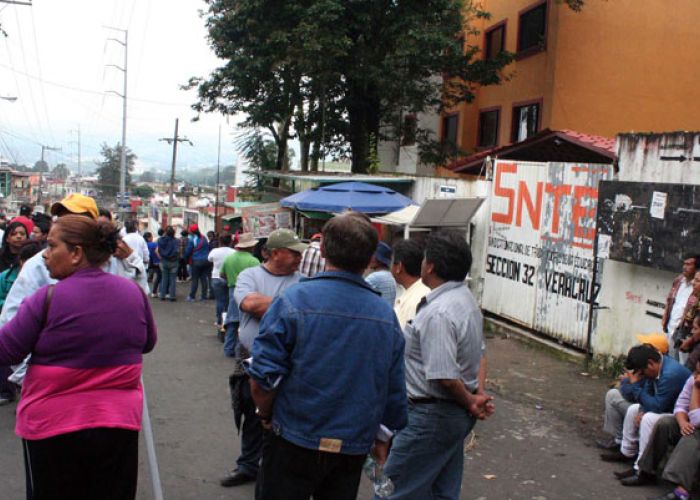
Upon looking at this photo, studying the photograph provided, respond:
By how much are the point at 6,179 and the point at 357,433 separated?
64911 millimetres

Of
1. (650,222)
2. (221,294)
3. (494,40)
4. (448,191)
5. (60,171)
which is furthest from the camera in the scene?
(60,171)

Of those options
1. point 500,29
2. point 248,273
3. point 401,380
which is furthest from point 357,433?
point 500,29

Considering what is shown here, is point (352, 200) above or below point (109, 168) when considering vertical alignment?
below

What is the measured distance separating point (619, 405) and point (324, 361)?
465 cm

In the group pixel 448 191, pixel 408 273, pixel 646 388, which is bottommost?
pixel 646 388

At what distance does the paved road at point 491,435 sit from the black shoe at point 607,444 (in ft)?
0.28

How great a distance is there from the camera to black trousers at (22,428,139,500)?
10.3 feet

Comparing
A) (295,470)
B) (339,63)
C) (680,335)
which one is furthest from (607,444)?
(339,63)

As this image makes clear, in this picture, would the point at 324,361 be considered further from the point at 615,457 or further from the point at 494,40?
the point at 494,40

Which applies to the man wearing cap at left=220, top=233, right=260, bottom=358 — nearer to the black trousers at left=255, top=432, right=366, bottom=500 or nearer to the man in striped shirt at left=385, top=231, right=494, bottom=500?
the man in striped shirt at left=385, top=231, right=494, bottom=500

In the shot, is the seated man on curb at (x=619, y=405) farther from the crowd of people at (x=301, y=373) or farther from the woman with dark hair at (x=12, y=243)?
the woman with dark hair at (x=12, y=243)

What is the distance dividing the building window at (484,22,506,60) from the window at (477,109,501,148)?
1919 millimetres

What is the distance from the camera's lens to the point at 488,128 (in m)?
25.5

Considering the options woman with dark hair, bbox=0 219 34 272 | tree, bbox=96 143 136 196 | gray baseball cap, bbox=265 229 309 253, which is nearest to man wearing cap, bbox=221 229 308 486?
gray baseball cap, bbox=265 229 309 253
